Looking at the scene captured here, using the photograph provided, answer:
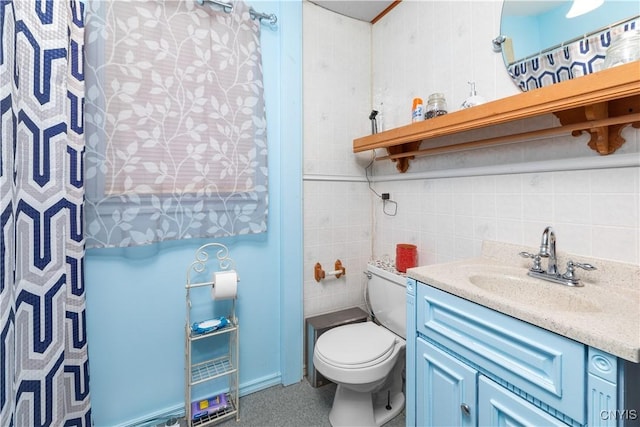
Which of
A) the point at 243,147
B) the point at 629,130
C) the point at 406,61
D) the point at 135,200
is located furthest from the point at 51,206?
the point at 629,130

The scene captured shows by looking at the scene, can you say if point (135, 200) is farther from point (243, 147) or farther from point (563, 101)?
point (563, 101)

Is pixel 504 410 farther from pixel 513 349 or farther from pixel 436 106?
pixel 436 106

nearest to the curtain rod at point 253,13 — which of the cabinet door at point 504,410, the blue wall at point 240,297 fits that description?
the blue wall at point 240,297

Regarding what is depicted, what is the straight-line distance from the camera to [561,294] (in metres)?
0.95

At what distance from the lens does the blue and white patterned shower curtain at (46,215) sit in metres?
0.96

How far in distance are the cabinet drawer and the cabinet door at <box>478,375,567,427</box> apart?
0.02 metres

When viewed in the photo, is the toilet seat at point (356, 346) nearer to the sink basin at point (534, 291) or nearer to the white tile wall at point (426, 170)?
the white tile wall at point (426, 170)

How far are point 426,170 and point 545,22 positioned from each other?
2.52 ft

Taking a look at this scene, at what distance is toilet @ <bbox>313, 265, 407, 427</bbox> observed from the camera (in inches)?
49.7

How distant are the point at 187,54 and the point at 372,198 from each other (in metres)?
1.38

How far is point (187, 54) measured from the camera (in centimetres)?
137

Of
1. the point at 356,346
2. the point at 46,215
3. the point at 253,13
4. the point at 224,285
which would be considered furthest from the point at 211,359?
the point at 253,13

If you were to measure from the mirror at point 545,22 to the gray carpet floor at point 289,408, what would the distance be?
183 centimetres

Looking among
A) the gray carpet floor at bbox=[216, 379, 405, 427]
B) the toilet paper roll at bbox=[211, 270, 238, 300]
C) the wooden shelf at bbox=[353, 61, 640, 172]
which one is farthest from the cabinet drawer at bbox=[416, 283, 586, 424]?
the toilet paper roll at bbox=[211, 270, 238, 300]
